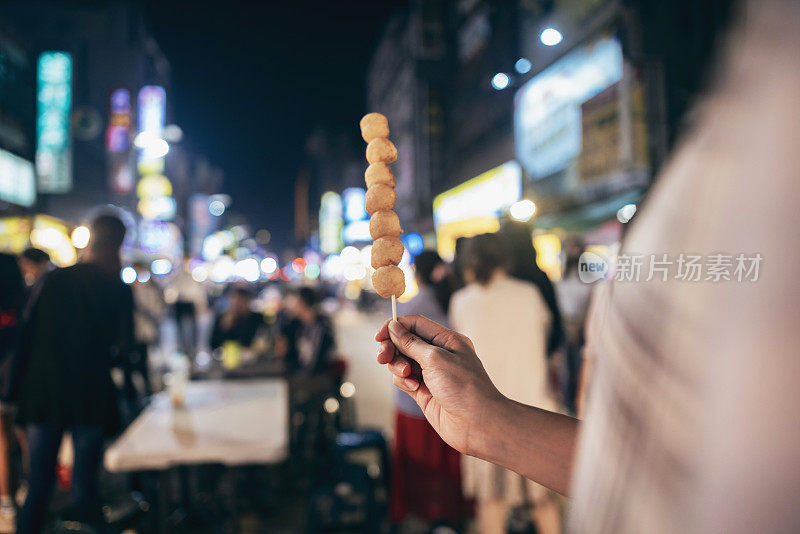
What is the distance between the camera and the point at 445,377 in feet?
4.49

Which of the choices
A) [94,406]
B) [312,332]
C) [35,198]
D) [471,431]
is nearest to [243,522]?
[94,406]

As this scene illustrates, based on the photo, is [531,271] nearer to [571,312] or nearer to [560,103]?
[571,312]

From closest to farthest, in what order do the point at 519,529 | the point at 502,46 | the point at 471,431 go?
1. the point at 471,431
2. the point at 519,529
3. the point at 502,46

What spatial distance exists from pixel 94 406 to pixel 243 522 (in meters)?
2.12

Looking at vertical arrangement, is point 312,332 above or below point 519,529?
above

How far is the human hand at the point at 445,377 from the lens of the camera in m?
1.34

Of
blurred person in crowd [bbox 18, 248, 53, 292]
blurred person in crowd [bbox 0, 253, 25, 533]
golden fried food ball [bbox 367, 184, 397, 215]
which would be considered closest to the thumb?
golden fried food ball [bbox 367, 184, 397, 215]

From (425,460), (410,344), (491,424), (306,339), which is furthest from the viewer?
(306,339)

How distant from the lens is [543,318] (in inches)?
126

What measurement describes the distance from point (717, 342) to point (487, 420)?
0.82 metres

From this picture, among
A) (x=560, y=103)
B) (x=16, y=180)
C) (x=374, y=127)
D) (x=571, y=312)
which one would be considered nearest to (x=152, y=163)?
(x=16, y=180)

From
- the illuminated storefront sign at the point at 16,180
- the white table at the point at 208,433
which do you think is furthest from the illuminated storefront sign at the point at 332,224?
the white table at the point at 208,433

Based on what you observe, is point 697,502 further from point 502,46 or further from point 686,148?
point 502,46

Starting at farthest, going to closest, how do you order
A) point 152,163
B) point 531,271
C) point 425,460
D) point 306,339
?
point 152,163 → point 306,339 → point 425,460 → point 531,271
